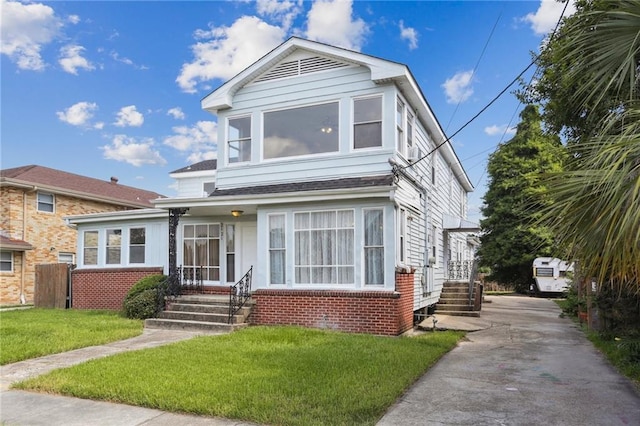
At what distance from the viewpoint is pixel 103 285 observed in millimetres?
15305

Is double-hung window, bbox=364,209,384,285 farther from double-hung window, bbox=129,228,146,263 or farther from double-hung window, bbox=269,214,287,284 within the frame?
double-hung window, bbox=129,228,146,263

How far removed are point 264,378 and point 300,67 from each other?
892cm

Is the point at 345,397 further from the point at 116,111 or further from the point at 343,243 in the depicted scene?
the point at 116,111

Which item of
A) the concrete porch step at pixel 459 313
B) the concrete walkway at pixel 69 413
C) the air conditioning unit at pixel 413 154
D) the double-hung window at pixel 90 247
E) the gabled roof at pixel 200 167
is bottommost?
the concrete porch step at pixel 459 313

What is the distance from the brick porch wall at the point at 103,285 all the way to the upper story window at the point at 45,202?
7.15 meters

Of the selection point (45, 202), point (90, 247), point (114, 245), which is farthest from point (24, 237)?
point (114, 245)

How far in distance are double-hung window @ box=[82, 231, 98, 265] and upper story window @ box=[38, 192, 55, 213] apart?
6926 millimetres

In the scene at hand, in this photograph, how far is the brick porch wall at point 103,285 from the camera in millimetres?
14759

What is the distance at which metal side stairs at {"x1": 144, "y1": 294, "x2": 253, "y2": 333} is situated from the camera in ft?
35.0

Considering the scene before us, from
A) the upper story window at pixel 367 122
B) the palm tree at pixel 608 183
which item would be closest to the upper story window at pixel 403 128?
the upper story window at pixel 367 122

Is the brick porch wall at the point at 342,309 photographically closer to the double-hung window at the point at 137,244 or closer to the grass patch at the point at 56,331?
the grass patch at the point at 56,331

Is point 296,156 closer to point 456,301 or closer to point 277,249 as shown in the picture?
point 277,249

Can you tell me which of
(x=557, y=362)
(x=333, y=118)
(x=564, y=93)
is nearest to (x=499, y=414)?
(x=557, y=362)

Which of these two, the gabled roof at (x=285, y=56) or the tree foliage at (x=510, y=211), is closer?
the gabled roof at (x=285, y=56)
